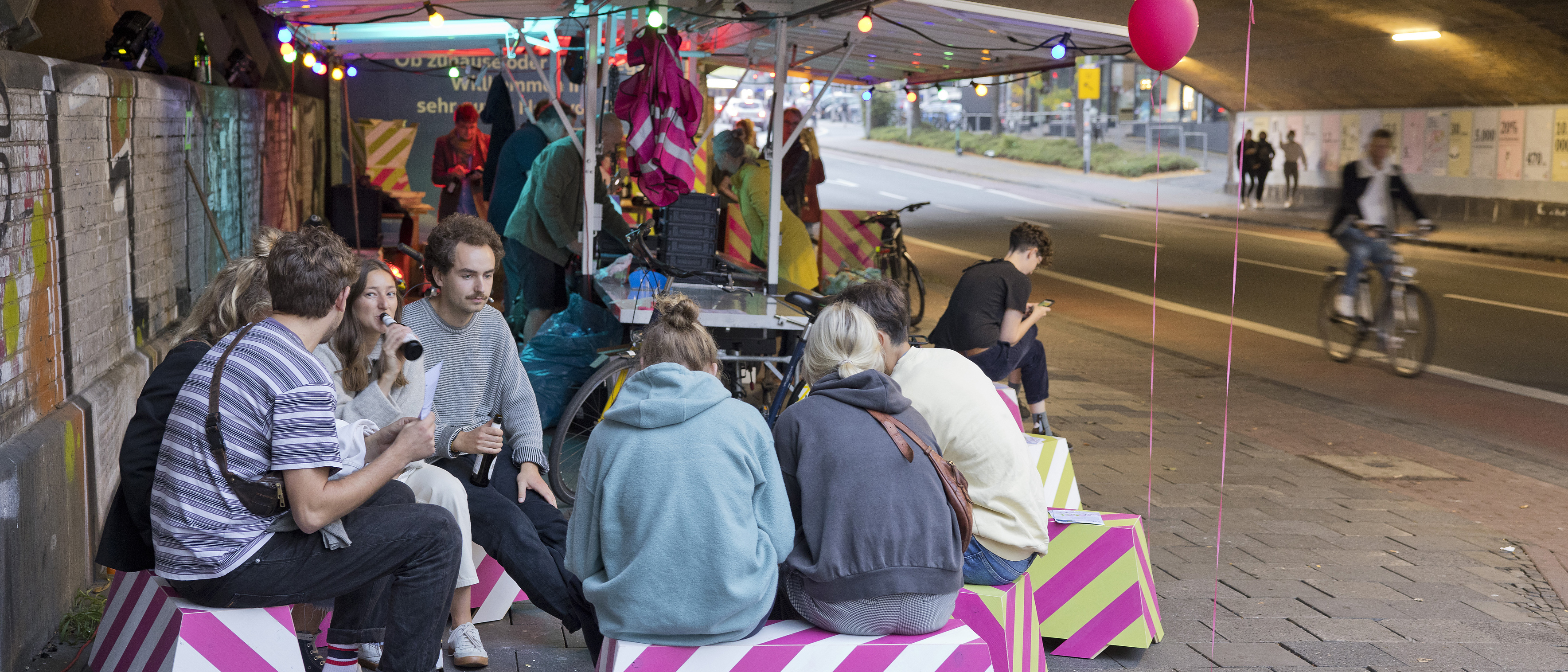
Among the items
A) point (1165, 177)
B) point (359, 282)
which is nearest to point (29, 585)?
point (359, 282)

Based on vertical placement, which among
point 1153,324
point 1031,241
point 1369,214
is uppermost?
point 1369,214

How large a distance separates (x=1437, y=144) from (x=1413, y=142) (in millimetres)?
671

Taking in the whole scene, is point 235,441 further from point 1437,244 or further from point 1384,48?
point 1384,48

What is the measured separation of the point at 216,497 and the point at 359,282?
1.01 metres

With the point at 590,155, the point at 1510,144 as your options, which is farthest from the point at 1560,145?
the point at 590,155

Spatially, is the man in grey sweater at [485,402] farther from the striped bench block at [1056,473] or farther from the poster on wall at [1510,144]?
the poster on wall at [1510,144]

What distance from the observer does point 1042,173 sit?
37344 millimetres

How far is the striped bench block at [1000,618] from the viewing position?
11.8 ft

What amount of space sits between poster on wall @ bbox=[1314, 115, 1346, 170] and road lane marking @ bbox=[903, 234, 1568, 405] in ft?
42.4

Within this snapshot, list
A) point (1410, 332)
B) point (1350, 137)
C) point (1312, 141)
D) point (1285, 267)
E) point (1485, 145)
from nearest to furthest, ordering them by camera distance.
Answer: point (1410, 332), point (1285, 267), point (1485, 145), point (1350, 137), point (1312, 141)

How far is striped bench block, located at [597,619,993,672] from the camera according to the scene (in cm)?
310

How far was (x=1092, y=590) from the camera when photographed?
13.7 ft

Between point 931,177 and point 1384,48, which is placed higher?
point 1384,48

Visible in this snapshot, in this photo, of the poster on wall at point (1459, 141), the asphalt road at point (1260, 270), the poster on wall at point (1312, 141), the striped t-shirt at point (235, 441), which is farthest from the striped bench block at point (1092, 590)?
the poster on wall at point (1312, 141)
